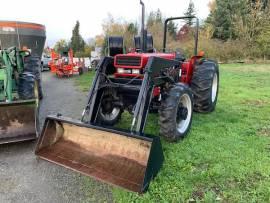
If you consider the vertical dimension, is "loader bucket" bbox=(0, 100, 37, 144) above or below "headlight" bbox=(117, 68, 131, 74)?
below

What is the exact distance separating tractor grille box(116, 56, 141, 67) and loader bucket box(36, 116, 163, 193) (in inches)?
47.4

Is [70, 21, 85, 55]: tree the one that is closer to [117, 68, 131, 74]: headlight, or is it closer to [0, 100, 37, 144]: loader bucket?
[0, 100, 37, 144]: loader bucket

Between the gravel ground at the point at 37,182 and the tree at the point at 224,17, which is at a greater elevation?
the tree at the point at 224,17

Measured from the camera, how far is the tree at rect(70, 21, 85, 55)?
41.9 m

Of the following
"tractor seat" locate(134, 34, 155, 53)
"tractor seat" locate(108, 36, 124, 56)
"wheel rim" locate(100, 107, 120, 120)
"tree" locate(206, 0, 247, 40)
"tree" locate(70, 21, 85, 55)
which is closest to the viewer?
"wheel rim" locate(100, 107, 120, 120)

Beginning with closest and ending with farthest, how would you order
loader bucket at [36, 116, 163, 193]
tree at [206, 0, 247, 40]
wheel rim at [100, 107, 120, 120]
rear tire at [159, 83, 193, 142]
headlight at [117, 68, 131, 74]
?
loader bucket at [36, 116, 163, 193] < rear tire at [159, 83, 193, 142] < headlight at [117, 68, 131, 74] < wheel rim at [100, 107, 120, 120] < tree at [206, 0, 247, 40]

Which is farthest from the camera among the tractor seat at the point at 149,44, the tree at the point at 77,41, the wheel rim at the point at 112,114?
the tree at the point at 77,41

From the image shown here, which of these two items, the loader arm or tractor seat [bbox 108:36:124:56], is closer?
the loader arm

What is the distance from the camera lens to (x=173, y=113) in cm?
348

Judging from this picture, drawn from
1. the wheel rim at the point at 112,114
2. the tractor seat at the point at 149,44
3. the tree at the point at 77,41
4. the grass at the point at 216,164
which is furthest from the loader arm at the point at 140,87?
the tree at the point at 77,41

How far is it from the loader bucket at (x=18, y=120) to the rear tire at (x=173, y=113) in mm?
1928

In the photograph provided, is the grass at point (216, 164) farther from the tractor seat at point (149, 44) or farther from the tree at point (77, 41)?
the tree at point (77, 41)

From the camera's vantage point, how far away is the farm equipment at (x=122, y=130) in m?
2.76

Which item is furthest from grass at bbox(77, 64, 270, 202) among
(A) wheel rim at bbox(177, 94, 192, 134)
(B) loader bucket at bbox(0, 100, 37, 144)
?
(B) loader bucket at bbox(0, 100, 37, 144)
